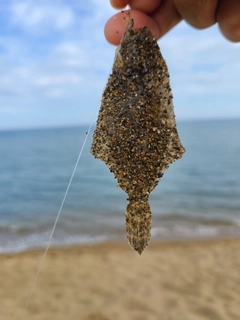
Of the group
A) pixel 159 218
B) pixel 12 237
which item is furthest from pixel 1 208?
pixel 159 218

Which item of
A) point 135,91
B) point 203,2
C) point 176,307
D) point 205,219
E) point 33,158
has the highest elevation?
point 203,2

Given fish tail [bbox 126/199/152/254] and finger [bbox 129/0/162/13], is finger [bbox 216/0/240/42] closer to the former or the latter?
finger [bbox 129/0/162/13]

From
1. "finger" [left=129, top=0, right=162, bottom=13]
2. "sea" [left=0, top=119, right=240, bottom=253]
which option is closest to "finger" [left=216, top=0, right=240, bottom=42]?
"finger" [left=129, top=0, right=162, bottom=13]

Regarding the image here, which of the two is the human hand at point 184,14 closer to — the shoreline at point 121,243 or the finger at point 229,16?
the finger at point 229,16

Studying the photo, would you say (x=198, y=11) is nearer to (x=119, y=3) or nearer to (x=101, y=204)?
A: (x=119, y=3)

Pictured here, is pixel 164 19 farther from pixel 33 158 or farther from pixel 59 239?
pixel 33 158

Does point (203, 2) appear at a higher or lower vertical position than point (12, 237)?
higher
